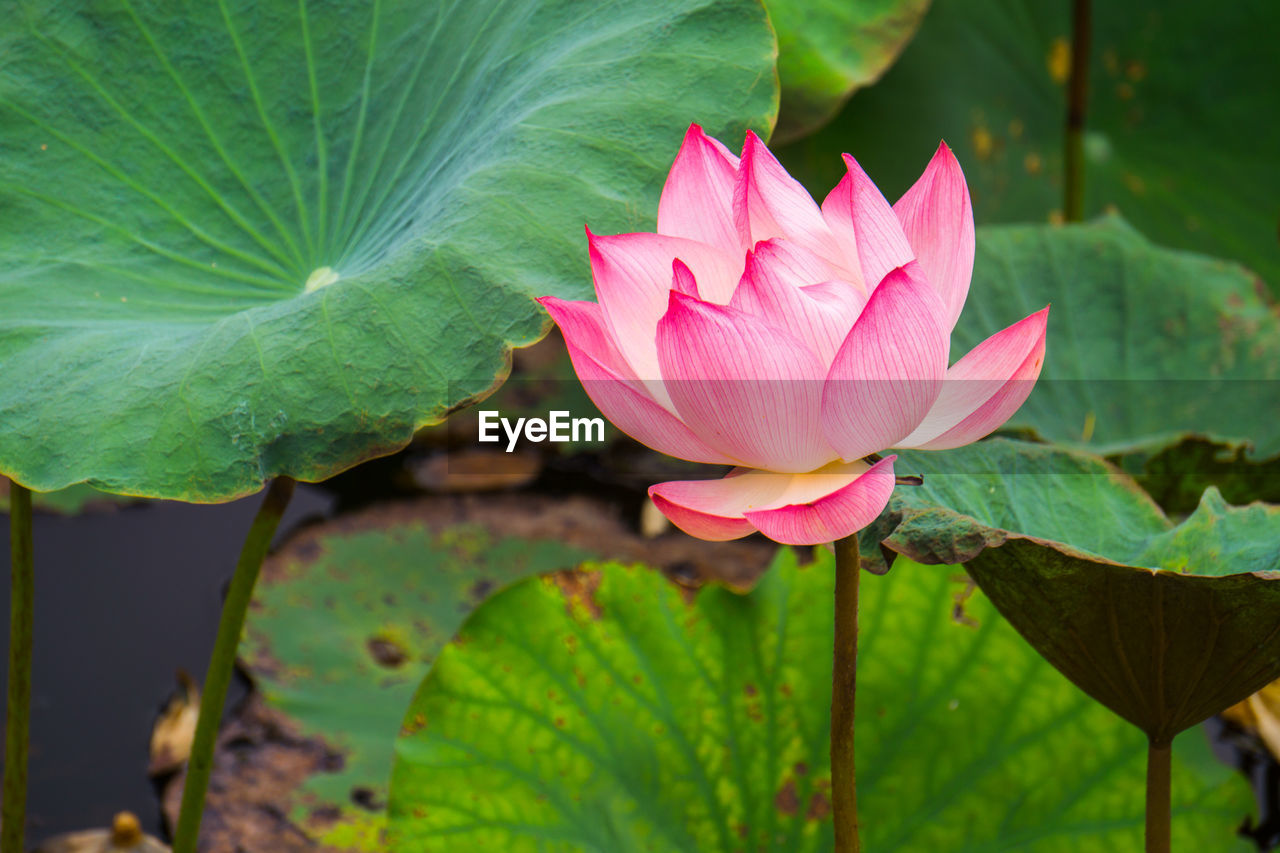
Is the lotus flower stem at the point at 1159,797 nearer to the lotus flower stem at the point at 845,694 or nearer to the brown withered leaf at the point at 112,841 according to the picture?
the lotus flower stem at the point at 845,694

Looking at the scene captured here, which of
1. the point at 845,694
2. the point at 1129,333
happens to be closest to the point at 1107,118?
the point at 1129,333

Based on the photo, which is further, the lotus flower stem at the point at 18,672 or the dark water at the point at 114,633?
the dark water at the point at 114,633

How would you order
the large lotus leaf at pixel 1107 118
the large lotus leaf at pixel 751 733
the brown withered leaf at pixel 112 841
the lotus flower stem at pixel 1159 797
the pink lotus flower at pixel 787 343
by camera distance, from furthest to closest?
1. the large lotus leaf at pixel 1107 118
2. the brown withered leaf at pixel 112 841
3. the large lotus leaf at pixel 751 733
4. the lotus flower stem at pixel 1159 797
5. the pink lotus flower at pixel 787 343

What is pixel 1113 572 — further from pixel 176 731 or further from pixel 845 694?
pixel 176 731

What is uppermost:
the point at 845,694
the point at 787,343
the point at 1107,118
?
the point at 1107,118

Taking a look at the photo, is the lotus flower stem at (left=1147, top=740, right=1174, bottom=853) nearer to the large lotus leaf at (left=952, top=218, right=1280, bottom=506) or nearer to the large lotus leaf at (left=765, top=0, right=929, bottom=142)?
the large lotus leaf at (left=952, top=218, right=1280, bottom=506)

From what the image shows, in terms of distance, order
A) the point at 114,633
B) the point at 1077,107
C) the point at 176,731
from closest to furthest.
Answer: the point at 176,731 → the point at 114,633 → the point at 1077,107

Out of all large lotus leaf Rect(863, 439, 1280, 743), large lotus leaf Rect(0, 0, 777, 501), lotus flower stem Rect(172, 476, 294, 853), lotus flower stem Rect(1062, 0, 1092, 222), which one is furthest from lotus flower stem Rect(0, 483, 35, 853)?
lotus flower stem Rect(1062, 0, 1092, 222)

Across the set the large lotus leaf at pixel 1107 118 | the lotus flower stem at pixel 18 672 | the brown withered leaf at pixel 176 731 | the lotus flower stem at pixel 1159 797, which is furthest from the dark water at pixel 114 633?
the large lotus leaf at pixel 1107 118
